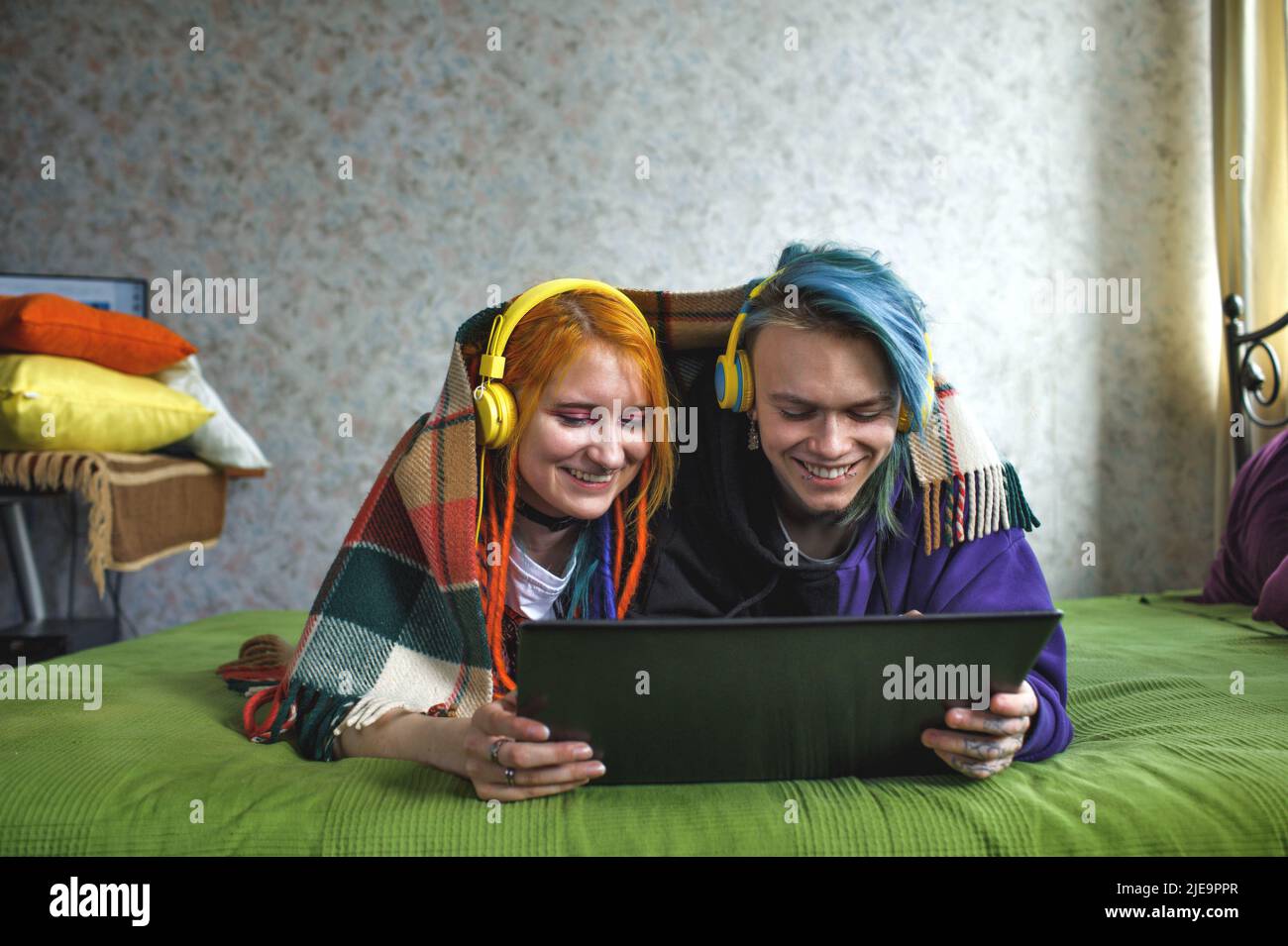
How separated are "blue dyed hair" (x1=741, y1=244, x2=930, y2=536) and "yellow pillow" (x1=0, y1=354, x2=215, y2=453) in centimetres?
165

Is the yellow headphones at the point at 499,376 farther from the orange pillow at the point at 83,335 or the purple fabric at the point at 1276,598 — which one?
the orange pillow at the point at 83,335

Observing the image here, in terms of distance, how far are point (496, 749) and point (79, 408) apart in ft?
5.62

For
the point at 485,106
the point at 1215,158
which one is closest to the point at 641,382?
the point at 485,106

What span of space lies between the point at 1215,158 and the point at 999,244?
0.64m

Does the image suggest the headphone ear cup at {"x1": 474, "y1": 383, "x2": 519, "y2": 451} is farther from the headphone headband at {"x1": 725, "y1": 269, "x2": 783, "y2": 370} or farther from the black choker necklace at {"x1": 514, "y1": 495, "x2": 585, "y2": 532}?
the headphone headband at {"x1": 725, "y1": 269, "x2": 783, "y2": 370}

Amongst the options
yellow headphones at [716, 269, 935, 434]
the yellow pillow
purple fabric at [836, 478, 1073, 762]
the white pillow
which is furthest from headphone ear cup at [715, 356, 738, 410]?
the white pillow

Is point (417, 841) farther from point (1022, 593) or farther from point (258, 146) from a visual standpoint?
point (258, 146)

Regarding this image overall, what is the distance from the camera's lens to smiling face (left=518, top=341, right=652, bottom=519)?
3.87ft

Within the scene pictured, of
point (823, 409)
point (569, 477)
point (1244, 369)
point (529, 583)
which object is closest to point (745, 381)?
point (823, 409)

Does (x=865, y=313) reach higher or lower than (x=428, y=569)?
higher

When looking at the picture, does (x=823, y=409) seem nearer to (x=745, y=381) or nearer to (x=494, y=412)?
(x=745, y=381)

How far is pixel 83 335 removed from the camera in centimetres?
225

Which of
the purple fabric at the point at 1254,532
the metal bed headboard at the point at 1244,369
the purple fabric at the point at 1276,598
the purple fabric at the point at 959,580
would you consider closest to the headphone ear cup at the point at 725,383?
the purple fabric at the point at 959,580
